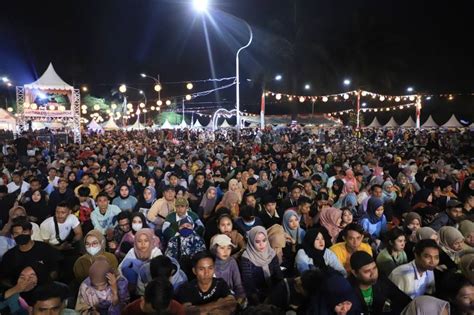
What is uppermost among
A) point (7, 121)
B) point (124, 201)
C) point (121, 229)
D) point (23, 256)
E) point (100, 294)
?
point (7, 121)

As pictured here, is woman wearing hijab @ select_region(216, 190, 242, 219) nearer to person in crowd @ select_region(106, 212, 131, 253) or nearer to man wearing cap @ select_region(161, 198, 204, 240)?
man wearing cap @ select_region(161, 198, 204, 240)

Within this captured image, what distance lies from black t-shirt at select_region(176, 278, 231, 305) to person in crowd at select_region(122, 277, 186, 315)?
0.30 metres

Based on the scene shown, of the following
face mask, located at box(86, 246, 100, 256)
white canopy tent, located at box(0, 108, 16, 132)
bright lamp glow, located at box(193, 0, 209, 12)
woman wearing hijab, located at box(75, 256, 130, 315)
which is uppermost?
bright lamp glow, located at box(193, 0, 209, 12)

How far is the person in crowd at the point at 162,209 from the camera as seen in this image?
6.48 meters

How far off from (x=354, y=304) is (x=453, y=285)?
890 mm

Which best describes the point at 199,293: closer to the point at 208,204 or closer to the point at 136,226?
the point at 136,226

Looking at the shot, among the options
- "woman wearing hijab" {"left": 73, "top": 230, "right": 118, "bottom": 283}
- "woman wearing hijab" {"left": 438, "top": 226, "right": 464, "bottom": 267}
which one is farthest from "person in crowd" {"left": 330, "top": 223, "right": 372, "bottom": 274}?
"woman wearing hijab" {"left": 73, "top": 230, "right": 118, "bottom": 283}

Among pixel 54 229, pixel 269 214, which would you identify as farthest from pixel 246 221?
pixel 54 229

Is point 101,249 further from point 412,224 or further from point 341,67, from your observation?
point 341,67

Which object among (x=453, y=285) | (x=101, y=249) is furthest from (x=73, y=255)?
(x=453, y=285)

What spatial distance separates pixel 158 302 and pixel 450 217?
182 inches

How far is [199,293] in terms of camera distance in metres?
3.66

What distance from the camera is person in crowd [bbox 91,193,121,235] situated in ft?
20.2

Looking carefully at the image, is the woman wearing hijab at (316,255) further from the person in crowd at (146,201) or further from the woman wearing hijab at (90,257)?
the person in crowd at (146,201)
